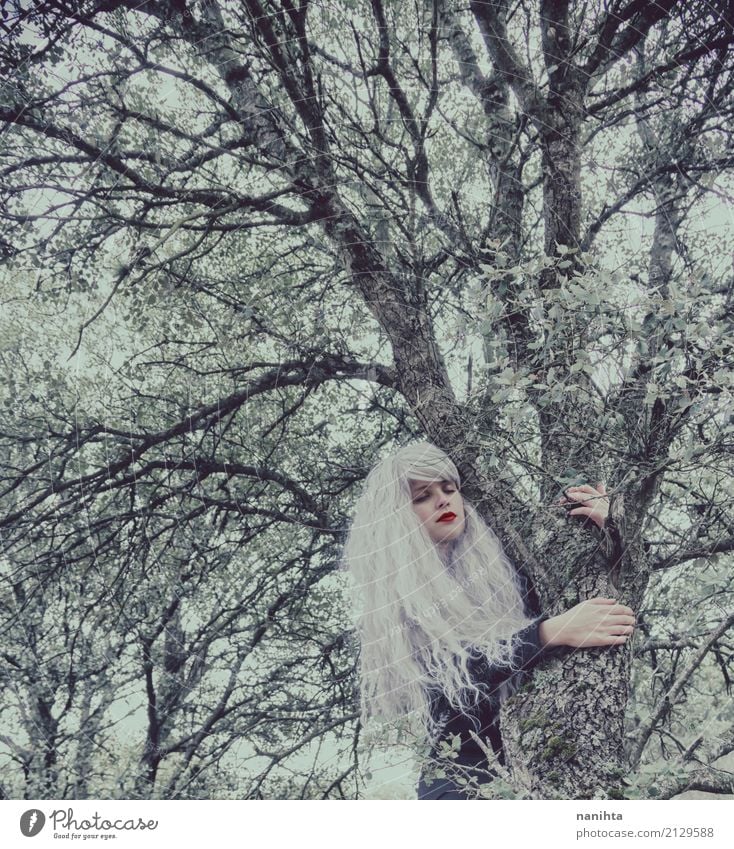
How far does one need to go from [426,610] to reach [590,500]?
1.55ft

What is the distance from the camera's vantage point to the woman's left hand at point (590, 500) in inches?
61.1

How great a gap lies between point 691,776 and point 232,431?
1.46m

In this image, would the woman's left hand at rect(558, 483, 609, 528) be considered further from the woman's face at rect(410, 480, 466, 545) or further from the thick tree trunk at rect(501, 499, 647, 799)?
the woman's face at rect(410, 480, 466, 545)

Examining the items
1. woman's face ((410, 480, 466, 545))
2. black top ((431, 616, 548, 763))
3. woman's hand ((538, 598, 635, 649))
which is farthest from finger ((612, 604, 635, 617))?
woman's face ((410, 480, 466, 545))

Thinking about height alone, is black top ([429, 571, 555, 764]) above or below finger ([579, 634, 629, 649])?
below

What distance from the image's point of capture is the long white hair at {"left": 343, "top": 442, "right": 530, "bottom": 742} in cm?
155

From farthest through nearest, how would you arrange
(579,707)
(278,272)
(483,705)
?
1. (278,272)
2. (483,705)
3. (579,707)

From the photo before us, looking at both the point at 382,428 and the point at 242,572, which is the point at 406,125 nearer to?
the point at 382,428

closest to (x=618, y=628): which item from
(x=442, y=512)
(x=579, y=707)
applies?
(x=579, y=707)

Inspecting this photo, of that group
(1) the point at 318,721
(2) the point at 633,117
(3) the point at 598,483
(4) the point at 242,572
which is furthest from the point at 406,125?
(1) the point at 318,721

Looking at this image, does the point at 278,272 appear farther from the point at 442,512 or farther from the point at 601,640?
the point at 601,640

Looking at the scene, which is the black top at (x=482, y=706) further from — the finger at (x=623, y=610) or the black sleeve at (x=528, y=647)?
the finger at (x=623, y=610)

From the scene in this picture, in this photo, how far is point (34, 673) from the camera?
171 centimetres

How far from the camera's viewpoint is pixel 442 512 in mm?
1580
